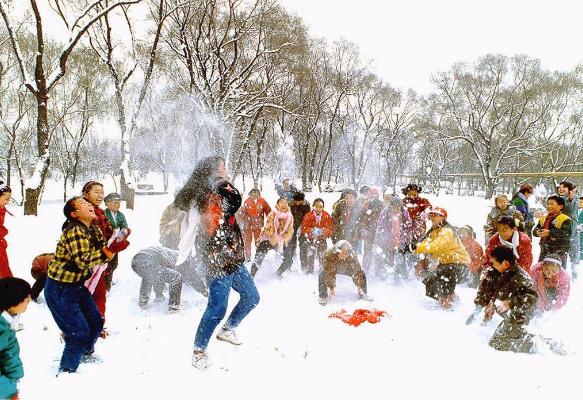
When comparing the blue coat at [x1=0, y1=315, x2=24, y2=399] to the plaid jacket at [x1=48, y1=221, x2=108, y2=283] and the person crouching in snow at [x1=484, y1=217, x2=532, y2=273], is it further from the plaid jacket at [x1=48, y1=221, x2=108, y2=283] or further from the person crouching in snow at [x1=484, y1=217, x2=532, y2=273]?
the person crouching in snow at [x1=484, y1=217, x2=532, y2=273]

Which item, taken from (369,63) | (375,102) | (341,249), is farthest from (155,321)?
(375,102)

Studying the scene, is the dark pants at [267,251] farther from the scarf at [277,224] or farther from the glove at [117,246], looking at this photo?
the glove at [117,246]

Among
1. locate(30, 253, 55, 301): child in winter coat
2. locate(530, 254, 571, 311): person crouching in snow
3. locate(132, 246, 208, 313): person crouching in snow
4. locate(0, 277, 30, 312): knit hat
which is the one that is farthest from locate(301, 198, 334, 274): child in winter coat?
locate(0, 277, 30, 312): knit hat

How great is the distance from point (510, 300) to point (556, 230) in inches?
Result: 130

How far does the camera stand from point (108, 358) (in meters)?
3.70

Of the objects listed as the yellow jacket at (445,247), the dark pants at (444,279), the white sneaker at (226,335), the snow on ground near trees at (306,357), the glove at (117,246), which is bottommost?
the snow on ground near trees at (306,357)

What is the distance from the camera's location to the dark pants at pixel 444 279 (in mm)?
5597

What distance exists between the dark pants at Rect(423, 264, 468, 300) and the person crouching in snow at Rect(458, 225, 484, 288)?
122 cm

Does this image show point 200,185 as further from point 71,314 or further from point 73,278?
point 71,314

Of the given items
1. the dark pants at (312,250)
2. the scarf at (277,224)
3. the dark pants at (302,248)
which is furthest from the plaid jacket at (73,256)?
the dark pants at (312,250)

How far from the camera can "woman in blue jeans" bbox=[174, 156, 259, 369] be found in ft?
11.2

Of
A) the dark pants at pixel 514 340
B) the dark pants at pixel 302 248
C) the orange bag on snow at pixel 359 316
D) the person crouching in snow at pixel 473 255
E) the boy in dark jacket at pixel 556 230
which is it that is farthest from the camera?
the dark pants at pixel 302 248

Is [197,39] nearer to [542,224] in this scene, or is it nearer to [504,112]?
[542,224]

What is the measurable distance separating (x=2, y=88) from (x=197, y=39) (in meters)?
13.4
